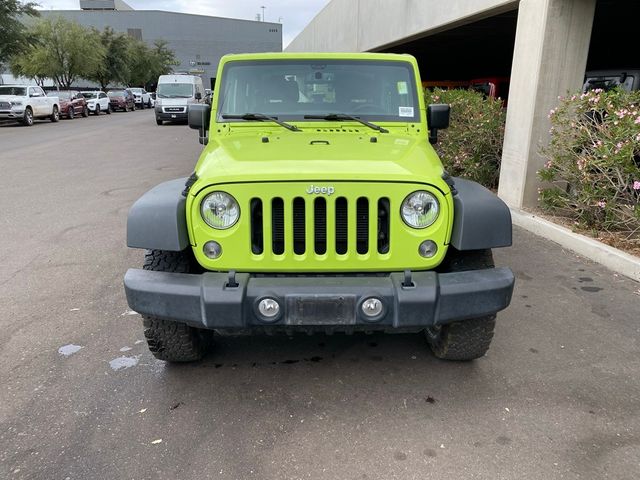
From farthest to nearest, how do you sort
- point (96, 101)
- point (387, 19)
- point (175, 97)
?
1. point (96, 101)
2. point (175, 97)
3. point (387, 19)

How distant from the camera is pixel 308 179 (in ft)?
8.91

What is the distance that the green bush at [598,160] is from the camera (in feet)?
17.4

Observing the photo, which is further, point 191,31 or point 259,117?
point 191,31

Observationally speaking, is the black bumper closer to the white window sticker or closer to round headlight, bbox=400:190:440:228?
round headlight, bbox=400:190:440:228

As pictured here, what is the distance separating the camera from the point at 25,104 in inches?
918

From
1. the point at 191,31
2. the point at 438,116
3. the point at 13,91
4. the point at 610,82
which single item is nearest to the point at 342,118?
the point at 438,116

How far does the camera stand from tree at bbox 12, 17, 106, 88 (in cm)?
3697

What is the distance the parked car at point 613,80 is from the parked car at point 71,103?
2631 centimetres

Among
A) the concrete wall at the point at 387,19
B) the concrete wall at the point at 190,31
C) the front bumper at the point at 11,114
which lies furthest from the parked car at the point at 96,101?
the concrete wall at the point at 190,31

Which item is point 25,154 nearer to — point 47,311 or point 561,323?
point 47,311

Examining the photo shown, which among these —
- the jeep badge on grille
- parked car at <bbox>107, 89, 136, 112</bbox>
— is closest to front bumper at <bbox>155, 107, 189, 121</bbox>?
parked car at <bbox>107, 89, 136, 112</bbox>

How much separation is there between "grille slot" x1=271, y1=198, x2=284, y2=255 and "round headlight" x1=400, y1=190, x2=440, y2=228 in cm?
64

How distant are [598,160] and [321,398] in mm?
4234

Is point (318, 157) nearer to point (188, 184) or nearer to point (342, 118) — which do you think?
point (188, 184)
